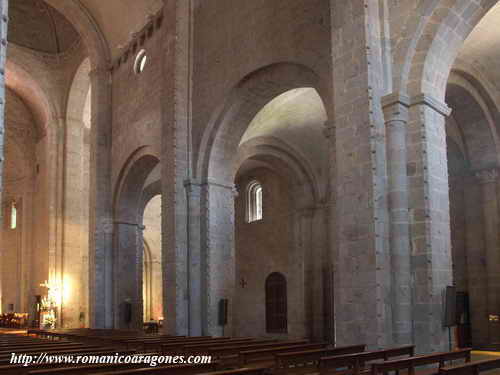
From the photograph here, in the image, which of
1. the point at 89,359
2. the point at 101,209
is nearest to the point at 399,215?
the point at 89,359

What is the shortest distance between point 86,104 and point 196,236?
52.6 ft

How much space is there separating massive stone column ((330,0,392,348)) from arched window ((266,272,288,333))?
48.1 ft

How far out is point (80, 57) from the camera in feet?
93.0

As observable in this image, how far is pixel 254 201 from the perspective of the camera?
29.5 meters

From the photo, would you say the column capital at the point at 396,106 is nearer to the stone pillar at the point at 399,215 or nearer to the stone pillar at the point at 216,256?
the stone pillar at the point at 399,215

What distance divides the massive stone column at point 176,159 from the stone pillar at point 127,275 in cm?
531

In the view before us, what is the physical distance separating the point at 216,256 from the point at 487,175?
8.35 metres

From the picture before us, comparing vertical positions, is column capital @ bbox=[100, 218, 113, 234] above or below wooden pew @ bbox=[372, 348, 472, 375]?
above

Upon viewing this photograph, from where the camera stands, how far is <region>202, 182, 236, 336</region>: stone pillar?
1709 cm

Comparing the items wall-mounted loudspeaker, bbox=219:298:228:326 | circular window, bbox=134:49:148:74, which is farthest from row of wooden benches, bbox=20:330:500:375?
circular window, bbox=134:49:148:74

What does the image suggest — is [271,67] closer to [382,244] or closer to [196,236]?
[196,236]

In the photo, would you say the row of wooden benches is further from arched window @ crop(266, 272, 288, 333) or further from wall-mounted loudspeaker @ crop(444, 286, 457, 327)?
arched window @ crop(266, 272, 288, 333)

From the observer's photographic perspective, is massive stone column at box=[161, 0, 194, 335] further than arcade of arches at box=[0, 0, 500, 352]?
Yes

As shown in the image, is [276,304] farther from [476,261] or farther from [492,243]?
[492,243]
